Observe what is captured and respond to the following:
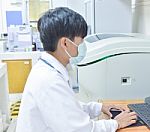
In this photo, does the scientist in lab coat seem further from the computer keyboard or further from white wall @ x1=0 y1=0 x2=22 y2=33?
white wall @ x1=0 y1=0 x2=22 y2=33

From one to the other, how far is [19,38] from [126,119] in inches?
108

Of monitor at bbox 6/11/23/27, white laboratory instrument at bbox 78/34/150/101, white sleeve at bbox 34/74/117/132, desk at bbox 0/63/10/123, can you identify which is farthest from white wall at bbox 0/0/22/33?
white sleeve at bbox 34/74/117/132

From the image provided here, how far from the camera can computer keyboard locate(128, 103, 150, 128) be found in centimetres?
103

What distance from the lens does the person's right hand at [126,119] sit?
3.38ft

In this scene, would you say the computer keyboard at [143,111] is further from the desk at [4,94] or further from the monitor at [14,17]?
the monitor at [14,17]

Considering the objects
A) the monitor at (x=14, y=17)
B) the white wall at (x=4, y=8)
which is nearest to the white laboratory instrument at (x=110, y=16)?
the monitor at (x=14, y=17)

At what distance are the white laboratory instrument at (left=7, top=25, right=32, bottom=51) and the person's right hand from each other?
253 centimetres

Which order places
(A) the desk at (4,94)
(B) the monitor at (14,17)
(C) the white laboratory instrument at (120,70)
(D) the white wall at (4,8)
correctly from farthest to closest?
1. (D) the white wall at (4,8)
2. (B) the monitor at (14,17)
3. (A) the desk at (4,94)
4. (C) the white laboratory instrument at (120,70)

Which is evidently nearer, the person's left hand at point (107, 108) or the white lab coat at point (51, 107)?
the white lab coat at point (51, 107)

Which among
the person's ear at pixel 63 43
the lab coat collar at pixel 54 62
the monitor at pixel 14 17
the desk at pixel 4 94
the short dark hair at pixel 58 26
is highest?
the monitor at pixel 14 17

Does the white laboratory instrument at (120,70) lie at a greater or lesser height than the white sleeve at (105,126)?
greater

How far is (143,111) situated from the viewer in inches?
44.1

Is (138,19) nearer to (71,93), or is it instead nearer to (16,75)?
(16,75)

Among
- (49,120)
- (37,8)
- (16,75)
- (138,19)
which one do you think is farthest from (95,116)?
(37,8)
